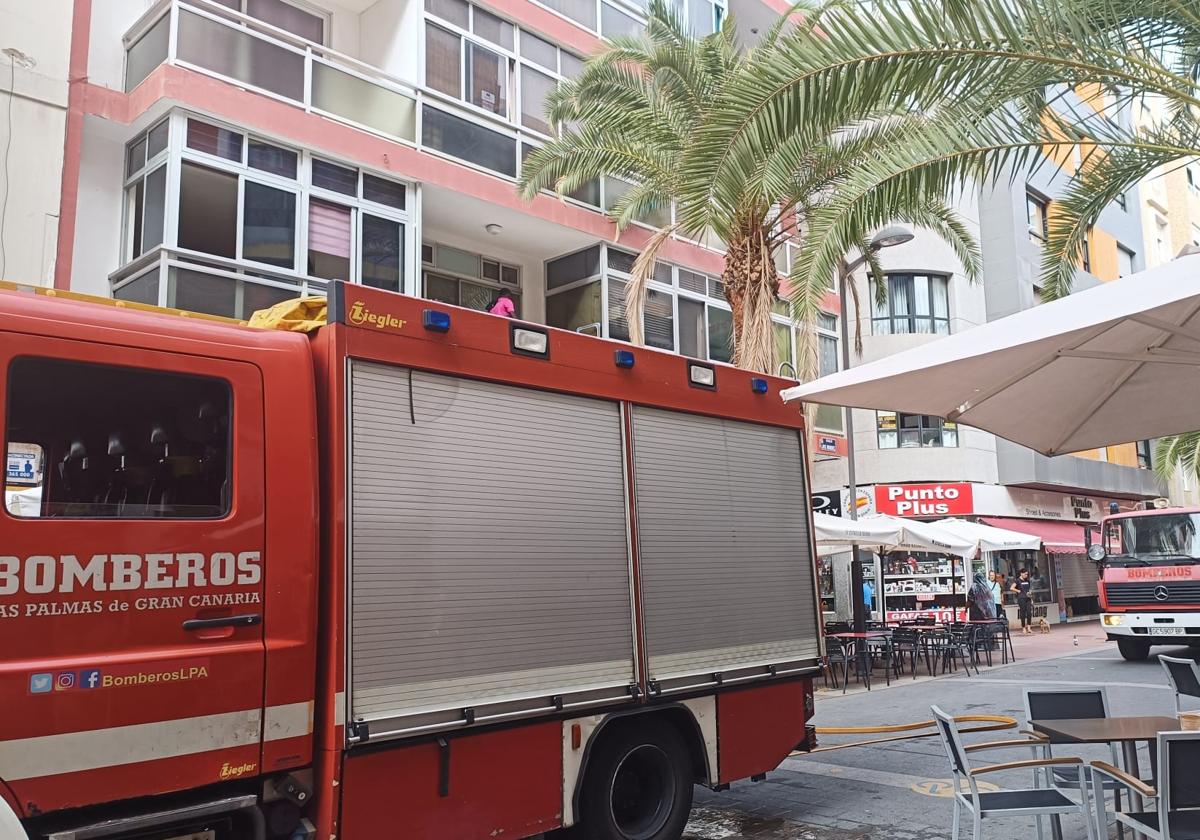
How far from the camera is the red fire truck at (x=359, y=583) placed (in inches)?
150

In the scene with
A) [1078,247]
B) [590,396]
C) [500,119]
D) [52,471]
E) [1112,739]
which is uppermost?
[500,119]

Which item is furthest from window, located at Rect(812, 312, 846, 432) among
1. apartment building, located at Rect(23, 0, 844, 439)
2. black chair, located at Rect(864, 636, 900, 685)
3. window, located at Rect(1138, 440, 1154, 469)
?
window, located at Rect(1138, 440, 1154, 469)

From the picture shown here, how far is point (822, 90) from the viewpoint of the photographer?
7.45 metres

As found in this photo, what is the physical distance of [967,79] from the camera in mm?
7758

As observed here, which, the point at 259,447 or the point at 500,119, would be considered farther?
the point at 500,119

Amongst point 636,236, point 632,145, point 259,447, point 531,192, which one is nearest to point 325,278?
point 531,192

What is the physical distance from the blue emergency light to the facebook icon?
2.20 metres

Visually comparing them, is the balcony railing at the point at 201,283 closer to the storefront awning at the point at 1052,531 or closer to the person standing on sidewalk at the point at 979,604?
the person standing on sidewalk at the point at 979,604

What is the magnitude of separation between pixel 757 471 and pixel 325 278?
7.86 m

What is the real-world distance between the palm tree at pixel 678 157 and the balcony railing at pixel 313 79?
0.87m

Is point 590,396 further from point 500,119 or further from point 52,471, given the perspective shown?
point 500,119

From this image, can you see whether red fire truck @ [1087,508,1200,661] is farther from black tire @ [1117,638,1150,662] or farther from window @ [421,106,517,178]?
window @ [421,106,517,178]

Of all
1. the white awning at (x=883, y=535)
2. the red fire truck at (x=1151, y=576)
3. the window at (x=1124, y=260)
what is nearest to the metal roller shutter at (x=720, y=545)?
the white awning at (x=883, y=535)

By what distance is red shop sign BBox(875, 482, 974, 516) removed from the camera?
28.1 m
